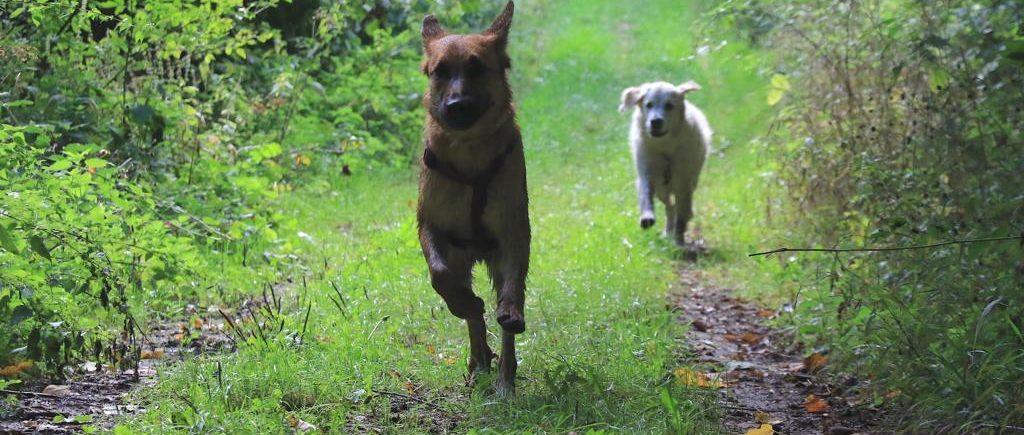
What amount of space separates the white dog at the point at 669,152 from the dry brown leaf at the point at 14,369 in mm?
6661

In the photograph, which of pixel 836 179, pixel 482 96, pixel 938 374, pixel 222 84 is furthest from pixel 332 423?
pixel 222 84

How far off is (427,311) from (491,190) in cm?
172

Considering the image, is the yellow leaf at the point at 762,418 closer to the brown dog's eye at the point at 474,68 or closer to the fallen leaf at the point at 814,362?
the fallen leaf at the point at 814,362

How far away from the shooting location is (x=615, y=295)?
7207 mm

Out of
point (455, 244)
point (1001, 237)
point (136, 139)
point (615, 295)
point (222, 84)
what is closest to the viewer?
point (1001, 237)

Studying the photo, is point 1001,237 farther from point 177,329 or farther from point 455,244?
point 177,329

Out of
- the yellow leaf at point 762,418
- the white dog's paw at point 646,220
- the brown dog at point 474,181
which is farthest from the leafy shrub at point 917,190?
the brown dog at point 474,181

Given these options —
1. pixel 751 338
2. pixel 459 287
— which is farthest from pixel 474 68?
pixel 751 338

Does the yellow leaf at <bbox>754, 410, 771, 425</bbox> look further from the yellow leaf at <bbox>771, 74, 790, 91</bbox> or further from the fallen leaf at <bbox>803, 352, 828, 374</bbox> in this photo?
the yellow leaf at <bbox>771, 74, 790, 91</bbox>

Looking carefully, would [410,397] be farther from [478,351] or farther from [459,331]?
[459,331]

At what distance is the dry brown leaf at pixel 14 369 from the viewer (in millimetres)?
4824

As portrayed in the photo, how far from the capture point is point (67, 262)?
5.27 metres

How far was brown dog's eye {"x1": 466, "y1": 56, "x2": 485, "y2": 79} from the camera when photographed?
15.7ft

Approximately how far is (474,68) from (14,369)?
263 centimetres
